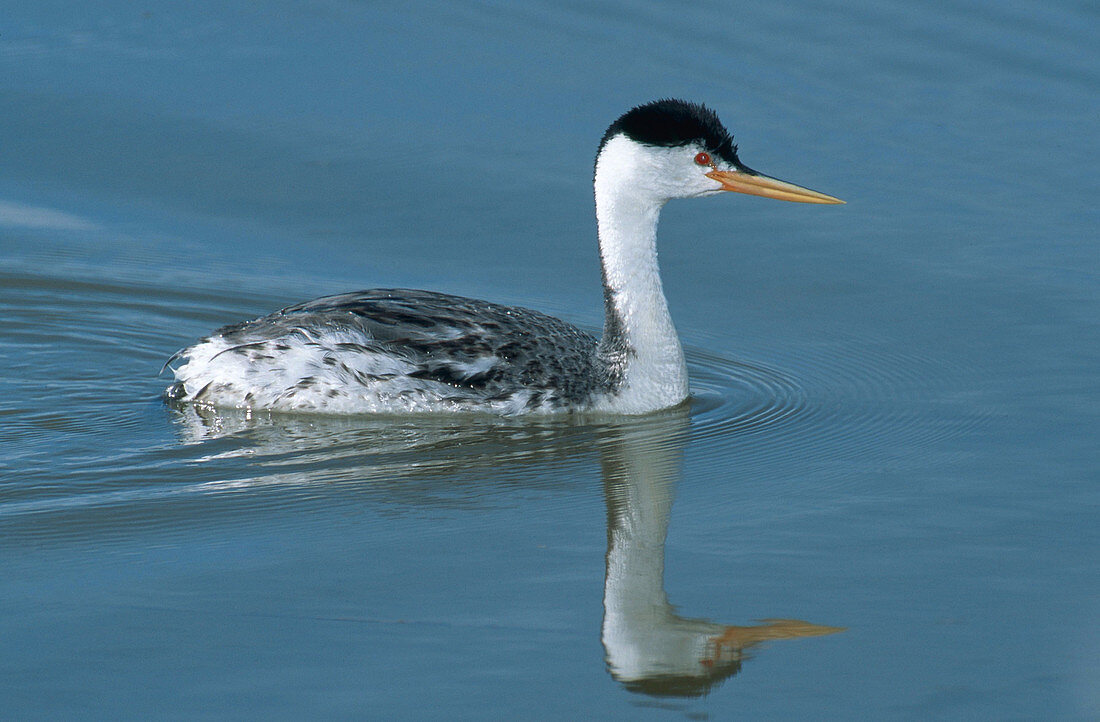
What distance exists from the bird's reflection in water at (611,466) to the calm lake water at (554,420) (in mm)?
26

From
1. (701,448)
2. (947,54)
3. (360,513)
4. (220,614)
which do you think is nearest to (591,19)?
(947,54)

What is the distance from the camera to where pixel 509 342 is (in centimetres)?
841

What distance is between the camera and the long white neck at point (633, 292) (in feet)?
27.9

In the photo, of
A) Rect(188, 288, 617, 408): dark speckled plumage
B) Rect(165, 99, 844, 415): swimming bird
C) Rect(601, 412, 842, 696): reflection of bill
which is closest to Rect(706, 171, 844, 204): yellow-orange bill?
Rect(165, 99, 844, 415): swimming bird

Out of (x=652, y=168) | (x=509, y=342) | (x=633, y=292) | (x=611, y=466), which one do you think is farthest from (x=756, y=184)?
(x=611, y=466)

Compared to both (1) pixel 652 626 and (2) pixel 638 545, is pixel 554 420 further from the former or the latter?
(1) pixel 652 626

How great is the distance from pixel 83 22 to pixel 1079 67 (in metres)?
7.68

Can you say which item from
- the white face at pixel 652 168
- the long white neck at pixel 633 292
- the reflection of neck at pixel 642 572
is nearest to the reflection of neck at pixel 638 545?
the reflection of neck at pixel 642 572

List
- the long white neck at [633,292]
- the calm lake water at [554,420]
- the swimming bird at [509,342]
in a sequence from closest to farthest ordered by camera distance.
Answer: the calm lake water at [554,420] → the swimming bird at [509,342] → the long white neck at [633,292]

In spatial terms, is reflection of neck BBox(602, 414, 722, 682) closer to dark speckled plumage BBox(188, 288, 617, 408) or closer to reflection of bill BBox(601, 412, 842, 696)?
reflection of bill BBox(601, 412, 842, 696)

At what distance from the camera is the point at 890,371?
8.84m

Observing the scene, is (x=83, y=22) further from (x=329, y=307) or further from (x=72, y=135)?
(x=329, y=307)

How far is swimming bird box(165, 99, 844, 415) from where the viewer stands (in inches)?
327

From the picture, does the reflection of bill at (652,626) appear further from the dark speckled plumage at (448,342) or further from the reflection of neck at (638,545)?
the dark speckled plumage at (448,342)
